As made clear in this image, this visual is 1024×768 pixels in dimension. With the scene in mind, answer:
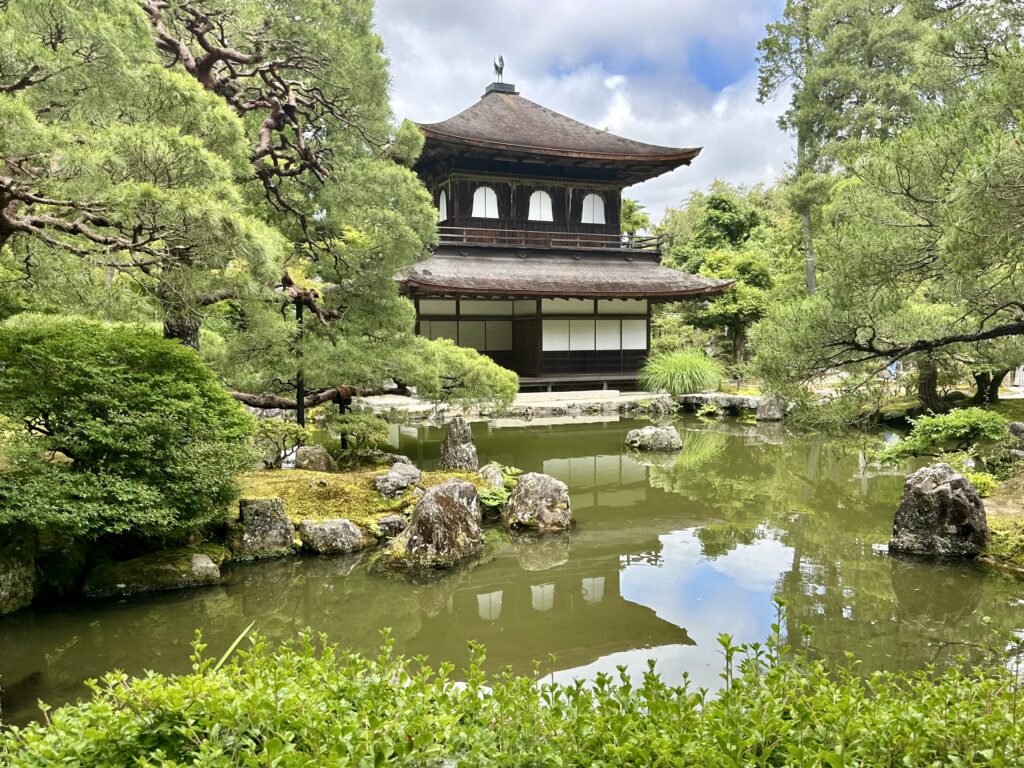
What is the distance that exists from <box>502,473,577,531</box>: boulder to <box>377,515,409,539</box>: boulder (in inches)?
47.6

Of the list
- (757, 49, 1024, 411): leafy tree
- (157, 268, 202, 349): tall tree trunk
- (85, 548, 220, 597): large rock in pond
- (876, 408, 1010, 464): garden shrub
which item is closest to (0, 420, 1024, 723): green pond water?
(85, 548, 220, 597): large rock in pond

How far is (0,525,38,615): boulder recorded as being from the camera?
495cm

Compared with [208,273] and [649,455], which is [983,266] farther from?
[649,455]

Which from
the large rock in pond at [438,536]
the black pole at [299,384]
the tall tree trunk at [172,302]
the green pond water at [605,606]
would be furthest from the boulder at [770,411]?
the tall tree trunk at [172,302]

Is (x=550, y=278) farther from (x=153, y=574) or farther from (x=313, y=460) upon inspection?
(x=153, y=574)

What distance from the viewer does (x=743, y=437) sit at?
14.4 m

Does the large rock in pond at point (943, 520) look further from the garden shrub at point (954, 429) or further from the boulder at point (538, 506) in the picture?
the boulder at point (538, 506)

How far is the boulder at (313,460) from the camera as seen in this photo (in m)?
8.85

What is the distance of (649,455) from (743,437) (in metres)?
3.07

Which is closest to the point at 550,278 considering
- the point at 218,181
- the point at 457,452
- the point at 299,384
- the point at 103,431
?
the point at 457,452

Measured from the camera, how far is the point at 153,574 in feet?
18.4

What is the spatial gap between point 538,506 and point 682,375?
39.4ft

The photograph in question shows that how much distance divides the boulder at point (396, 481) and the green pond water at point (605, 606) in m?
1.26

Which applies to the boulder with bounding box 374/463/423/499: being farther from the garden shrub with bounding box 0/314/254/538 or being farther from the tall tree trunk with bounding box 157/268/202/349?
the tall tree trunk with bounding box 157/268/202/349
